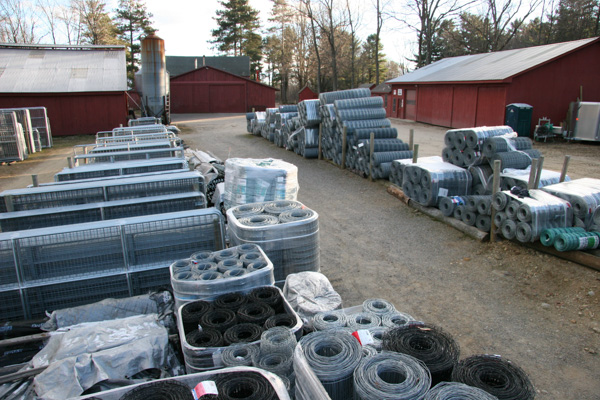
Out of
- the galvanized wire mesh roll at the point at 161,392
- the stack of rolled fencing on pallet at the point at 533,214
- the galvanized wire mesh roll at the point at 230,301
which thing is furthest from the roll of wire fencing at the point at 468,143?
the galvanized wire mesh roll at the point at 161,392

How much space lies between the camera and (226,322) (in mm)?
3846

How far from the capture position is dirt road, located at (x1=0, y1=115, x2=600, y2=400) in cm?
502

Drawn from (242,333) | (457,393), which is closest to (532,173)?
(457,393)

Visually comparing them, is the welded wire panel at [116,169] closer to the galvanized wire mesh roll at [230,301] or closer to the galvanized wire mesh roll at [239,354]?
the galvanized wire mesh roll at [230,301]

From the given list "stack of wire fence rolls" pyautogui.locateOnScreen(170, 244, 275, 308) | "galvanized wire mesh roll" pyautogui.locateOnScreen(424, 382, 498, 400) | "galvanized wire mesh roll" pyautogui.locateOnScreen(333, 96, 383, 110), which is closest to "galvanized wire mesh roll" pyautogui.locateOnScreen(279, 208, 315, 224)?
"stack of wire fence rolls" pyautogui.locateOnScreen(170, 244, 275, 308)

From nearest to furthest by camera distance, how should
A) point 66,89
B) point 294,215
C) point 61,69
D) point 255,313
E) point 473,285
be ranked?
point 255,313 < point 294,215 < point 473,285 < point 66,89 < point 61,69

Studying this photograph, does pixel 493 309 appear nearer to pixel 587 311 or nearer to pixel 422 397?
pixel 587 311

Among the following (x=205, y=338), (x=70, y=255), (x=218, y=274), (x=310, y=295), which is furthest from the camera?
(x=70, y=255)

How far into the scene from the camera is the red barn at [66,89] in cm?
2494

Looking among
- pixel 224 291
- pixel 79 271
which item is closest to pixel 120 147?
pixel 79 271

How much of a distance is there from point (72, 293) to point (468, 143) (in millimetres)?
8386

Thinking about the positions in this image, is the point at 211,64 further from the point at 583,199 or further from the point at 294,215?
the point at 294,215

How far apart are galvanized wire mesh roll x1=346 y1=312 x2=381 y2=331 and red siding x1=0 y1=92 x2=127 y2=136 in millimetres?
25855

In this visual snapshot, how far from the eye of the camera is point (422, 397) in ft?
9.21
